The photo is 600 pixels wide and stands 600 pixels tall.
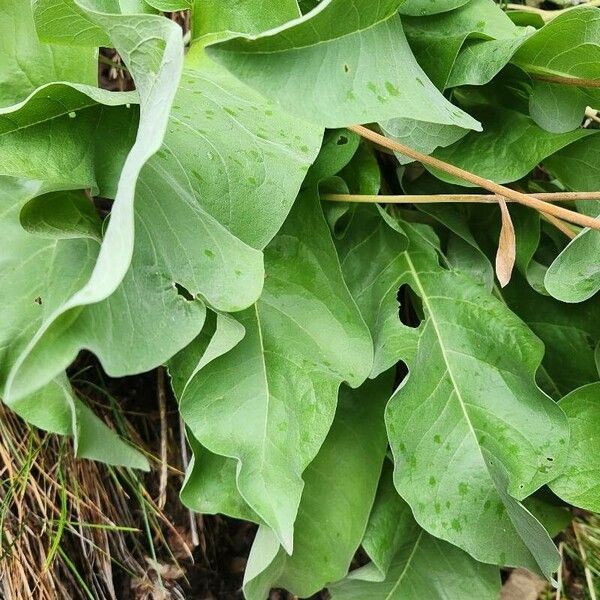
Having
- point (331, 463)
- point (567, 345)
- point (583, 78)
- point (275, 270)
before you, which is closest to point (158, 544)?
point (331, 463)

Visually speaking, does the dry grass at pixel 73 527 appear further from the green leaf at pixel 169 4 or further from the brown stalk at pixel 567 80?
the brown stalk at pixel 567 80

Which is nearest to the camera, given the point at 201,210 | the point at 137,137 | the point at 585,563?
the point at 137,137

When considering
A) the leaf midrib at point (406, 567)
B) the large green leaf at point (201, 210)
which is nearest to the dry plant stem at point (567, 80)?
the large green leaf at point (201, 210)

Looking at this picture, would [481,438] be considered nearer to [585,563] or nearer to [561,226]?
[561,226]

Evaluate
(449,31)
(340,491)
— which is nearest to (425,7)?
(449,31)

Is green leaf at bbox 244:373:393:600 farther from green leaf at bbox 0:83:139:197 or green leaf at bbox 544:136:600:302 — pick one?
green leaf at bbox 0:83:139:197

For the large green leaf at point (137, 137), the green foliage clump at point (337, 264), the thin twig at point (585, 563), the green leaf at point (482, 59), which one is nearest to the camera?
the large green leaf at point (137, 137)

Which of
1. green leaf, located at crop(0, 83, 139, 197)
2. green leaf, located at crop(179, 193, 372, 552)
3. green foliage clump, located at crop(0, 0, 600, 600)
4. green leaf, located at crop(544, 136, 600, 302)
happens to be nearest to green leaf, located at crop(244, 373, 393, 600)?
green foliage clump, located at crop(0, 0, 600, 600)
